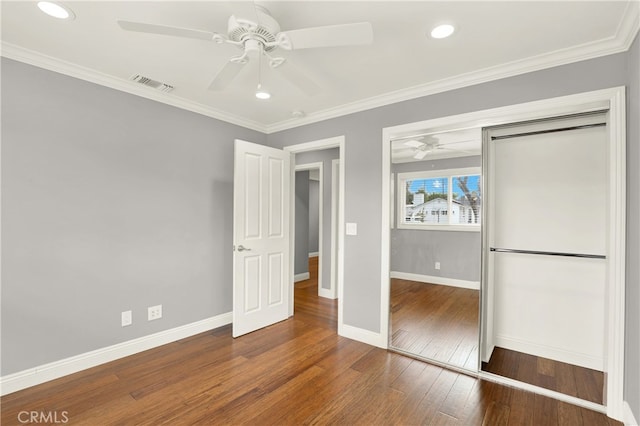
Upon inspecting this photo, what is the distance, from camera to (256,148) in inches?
135

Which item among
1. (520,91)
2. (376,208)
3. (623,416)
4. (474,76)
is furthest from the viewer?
(376,208)

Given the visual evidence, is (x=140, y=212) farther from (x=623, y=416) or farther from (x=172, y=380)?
(x=623, y=416)

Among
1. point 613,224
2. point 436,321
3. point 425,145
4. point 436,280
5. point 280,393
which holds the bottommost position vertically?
point 280,393

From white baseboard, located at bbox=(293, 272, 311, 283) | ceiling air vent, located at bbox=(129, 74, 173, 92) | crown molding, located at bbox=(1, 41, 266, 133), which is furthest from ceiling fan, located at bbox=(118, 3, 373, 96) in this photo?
white baseboard, located at bbox=(293, 272, 311, 283)

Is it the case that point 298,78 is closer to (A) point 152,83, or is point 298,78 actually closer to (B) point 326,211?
(A) point 152,83

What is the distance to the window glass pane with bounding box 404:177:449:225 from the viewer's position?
110 inches

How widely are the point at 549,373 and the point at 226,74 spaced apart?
11.1ft

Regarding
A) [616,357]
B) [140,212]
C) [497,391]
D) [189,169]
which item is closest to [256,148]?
[189,169]

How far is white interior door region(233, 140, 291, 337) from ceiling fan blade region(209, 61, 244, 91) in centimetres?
121

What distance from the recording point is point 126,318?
2.79 metres

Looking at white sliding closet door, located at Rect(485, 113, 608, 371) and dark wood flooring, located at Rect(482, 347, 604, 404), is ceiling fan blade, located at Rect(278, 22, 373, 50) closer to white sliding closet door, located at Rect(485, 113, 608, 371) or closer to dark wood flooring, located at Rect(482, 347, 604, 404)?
white sliding closet door, located at Rect(485, 113, 608, 371)

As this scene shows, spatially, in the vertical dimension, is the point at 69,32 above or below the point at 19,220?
above

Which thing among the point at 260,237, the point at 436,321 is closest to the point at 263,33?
the point at 260,237

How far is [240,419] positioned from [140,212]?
2051mm
